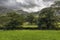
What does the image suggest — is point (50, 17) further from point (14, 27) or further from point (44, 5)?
point (14, 27)

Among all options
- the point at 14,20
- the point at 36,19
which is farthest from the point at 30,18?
the point at 14,20

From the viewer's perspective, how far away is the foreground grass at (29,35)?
873cm

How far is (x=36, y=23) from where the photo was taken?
29.8ft

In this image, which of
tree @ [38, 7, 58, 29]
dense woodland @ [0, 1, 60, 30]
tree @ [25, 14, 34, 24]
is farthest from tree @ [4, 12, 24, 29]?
tree @ [38, 7, 58, 29]

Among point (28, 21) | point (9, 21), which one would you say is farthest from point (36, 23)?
point (9, 21)

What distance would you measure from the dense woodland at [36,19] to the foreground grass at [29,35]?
217 millimetres

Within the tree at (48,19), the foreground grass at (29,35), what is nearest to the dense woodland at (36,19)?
the tree at (48,19)

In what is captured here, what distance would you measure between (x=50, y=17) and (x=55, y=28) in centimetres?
42

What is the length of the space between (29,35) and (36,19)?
0.66 m

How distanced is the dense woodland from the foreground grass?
8.5 inches

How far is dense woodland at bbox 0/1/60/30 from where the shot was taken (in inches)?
355

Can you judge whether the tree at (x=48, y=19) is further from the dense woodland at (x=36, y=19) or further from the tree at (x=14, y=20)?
the tree at (x=14, y=20)

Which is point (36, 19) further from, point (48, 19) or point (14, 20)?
point (14, 20)

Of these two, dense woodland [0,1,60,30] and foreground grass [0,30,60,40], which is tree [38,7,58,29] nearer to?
dense woodland [0,1,60,30]
